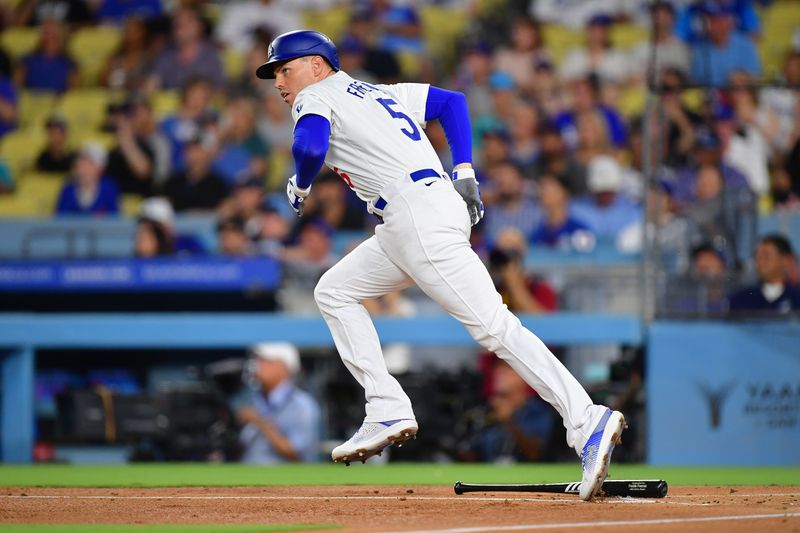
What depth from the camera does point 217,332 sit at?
30.7 ft

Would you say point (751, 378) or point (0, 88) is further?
point (0, 88)

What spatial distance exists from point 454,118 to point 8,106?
9.41 metres

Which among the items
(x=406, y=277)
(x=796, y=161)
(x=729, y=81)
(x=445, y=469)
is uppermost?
(x=729, y=81)

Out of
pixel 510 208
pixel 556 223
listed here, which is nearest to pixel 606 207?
pixel 556 223

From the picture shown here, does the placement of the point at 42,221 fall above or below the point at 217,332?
above

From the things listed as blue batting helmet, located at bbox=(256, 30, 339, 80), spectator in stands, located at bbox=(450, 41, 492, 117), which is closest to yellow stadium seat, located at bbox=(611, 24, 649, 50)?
spectator in stands, located at bbox=(450, 41, 492, 117)

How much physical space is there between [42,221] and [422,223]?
6967 mm

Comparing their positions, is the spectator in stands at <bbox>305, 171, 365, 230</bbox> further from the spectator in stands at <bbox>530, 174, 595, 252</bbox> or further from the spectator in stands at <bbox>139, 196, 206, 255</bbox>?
the spectator in stands at <bbox>530, 174, 595, 252</bbox>

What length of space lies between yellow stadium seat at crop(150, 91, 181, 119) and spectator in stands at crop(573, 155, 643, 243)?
4448mm

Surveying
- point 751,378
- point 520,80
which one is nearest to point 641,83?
point 520,80

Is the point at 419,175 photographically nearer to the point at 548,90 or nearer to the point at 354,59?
the point at 548,90

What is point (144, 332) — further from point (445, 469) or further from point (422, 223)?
point (422, 223)

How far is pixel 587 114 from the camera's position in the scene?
487 inches

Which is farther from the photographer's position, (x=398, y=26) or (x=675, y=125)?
(x=398, y=26)
